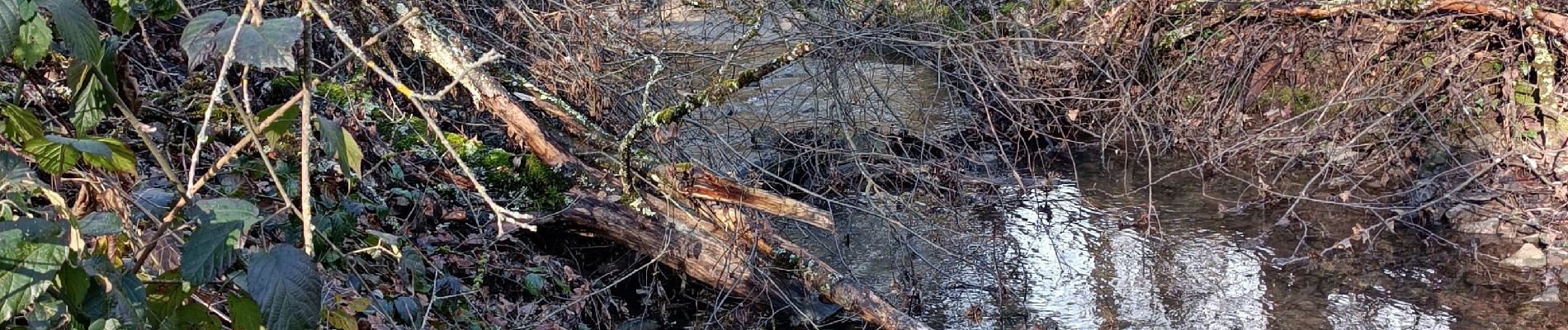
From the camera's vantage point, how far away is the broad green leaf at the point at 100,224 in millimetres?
1784

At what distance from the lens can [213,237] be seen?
1.77 meters

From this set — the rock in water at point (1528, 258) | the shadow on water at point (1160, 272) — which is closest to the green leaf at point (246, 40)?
the shadow on water at point (1160, 272)

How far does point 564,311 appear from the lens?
4.08m

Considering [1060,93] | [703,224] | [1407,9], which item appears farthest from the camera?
[1060,93]

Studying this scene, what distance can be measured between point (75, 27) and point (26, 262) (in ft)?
1.23

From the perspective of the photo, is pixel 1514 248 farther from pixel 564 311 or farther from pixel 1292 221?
pixel 564 311

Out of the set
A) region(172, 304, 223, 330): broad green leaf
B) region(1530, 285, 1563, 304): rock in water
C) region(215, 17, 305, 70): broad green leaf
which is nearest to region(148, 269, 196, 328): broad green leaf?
region(172, 304, 223, 330): broad green leaf

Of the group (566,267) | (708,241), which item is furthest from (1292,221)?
(566,267)

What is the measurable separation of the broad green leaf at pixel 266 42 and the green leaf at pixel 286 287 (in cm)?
35

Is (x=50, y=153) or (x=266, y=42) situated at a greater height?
(x=266, y=42)

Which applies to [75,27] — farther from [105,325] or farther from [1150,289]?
[1150,289]

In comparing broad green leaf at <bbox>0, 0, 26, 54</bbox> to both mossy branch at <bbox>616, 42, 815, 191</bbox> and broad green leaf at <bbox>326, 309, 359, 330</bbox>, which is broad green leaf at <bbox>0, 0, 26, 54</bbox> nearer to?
broad green leaf at <bbox>326, 309, 359, 330</bbox>

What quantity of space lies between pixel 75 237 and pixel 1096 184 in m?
6.08

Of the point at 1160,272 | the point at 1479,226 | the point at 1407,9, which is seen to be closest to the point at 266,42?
the point at 1160,272
